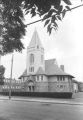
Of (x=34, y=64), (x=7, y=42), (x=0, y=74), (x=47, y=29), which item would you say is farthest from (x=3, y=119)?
(x=34, y=64)

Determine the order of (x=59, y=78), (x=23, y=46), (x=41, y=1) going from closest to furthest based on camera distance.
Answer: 1. (x=41, y=1)
2. (x=23, y=46)
3. (x=59, y=78)

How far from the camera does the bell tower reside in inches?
2640

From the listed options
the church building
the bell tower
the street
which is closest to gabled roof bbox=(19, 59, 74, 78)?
the church building

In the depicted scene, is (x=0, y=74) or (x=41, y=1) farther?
(x=0, y=74)

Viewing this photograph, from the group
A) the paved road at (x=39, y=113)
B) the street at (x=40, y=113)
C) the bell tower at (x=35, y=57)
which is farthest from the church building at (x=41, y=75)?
the paved road at (x=39, y=113)

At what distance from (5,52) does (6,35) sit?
1.69 meters

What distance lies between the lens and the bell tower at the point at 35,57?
67.1 m

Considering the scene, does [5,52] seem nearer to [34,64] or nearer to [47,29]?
[47,29]

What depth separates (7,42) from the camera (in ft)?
29.0

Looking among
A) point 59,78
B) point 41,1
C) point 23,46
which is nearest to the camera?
point 41,1

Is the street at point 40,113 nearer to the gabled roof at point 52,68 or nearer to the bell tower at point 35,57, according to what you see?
the gabled roof at point 52,68

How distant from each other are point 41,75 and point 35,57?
8.05 m

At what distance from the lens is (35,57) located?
67.4 metres

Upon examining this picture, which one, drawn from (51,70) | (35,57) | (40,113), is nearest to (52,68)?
(51,70)
